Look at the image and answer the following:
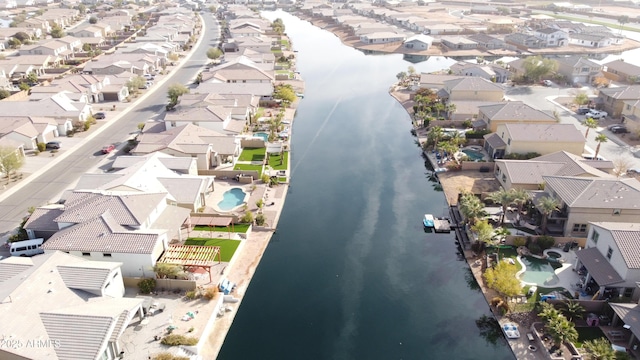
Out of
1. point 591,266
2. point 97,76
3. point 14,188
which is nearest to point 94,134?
point 14,188

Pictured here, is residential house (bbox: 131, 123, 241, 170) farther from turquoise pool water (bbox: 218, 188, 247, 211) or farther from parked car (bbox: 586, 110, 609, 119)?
parked car (bbox: 586, 110, 609, 119)

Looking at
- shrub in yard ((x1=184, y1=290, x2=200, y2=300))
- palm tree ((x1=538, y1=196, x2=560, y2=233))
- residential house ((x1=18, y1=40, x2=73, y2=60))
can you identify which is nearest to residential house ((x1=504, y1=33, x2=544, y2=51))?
palm tree ((x1=538, y1=196, x2=560, y2=233))

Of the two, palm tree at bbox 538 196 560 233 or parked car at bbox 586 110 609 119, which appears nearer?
palm tree at bbox 538 196 560 233

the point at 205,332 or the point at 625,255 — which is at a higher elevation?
the point at 625,255

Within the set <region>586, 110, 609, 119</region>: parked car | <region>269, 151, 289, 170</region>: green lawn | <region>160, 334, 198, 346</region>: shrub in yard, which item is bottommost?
<region>269, 151, 289, 170</region>: green lawn

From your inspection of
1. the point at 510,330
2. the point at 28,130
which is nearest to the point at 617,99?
the point at 510,330

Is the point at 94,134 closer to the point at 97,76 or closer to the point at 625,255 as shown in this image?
the point at 97,76
